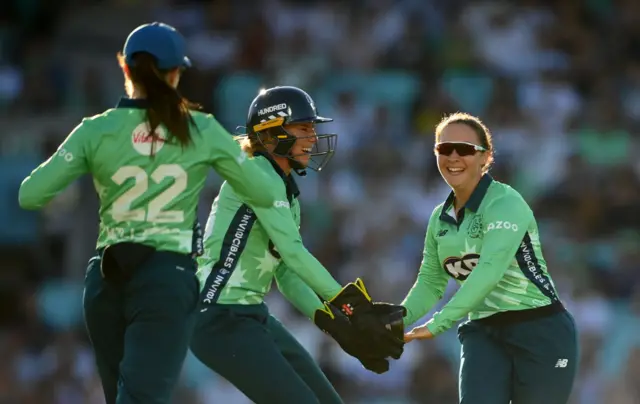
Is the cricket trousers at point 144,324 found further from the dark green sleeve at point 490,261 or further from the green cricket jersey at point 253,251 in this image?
the dark green sleeve at point 490,261

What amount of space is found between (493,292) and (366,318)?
2.27 ft

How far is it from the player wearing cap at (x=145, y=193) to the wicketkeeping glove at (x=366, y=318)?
0.95 meters

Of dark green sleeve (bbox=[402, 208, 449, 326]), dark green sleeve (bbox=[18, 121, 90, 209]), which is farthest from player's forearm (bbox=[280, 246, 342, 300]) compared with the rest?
dark green sleeve (bbox=[18, 121, 90, 209])

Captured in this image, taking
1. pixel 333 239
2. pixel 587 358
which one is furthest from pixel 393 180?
pixel 587 358

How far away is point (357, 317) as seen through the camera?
20.8 feet

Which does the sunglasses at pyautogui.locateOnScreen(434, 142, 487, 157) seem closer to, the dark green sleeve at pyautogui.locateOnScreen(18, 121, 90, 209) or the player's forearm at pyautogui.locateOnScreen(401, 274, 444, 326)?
the player's forearm at pyautogui.locateOnScreen(401, 274, 444, 326)

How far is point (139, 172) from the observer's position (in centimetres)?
548

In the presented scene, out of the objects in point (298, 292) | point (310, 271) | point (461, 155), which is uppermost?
point (461, 155)

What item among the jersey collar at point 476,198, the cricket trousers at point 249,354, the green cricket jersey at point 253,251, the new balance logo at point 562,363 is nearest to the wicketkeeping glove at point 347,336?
the green cricket jersey at point 253,251

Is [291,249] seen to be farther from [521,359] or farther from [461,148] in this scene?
[521,359]

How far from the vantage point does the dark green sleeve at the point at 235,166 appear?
555cm

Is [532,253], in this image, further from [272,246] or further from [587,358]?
[587,358]

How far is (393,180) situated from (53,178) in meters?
7.48

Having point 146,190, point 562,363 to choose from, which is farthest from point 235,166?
point 562,363
